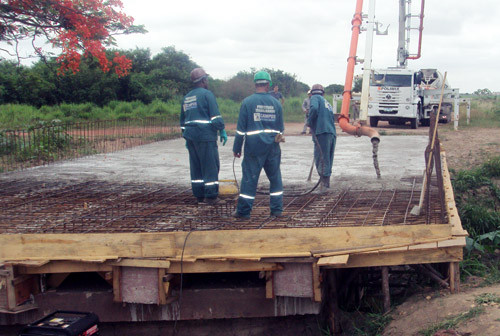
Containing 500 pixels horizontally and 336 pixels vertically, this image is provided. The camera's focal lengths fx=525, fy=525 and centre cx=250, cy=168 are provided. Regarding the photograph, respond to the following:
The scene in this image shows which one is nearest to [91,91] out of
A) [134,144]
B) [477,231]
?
[134,144]

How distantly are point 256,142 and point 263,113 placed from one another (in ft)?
1.05

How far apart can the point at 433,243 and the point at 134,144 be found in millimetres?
11807

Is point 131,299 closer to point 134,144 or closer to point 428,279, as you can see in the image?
point 428,279

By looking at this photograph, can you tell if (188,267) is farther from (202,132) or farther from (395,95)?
(395,95)

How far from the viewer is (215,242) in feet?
14.1

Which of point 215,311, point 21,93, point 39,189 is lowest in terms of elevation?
point 215,311

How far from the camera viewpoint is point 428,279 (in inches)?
202

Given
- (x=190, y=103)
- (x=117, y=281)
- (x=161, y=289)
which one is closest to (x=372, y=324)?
(x=161, y=289)

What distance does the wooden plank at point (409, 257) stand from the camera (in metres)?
4.32

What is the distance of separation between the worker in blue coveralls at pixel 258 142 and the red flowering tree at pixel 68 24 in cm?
384

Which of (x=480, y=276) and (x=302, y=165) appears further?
(x=302, y=165)

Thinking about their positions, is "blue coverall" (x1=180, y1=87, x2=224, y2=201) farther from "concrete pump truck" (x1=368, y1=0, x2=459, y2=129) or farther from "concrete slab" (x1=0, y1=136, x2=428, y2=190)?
"concrete pump truck" (x1=368, y1=0, x2=459, y2=129)

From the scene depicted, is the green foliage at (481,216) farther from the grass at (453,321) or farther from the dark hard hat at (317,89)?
the dark hard hat at (317,89)

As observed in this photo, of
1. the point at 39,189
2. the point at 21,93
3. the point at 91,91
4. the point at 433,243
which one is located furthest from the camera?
the point at 91,91
